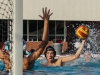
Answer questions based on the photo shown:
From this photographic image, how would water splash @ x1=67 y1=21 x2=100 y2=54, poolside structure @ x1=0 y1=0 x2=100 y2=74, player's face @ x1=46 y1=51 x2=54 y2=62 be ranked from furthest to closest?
poolside structure @ x1=0 y1=0 x2=100 y2=74
water splash @ x1=67 y1=21 x2=100 y2=54
player's face @ x1=46 y1=51 x2=54 y2=62

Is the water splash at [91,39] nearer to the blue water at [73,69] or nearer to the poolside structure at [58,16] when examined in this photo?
the poolside structure at [58,16]

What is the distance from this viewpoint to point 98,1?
11164mm

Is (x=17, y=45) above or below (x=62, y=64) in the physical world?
above

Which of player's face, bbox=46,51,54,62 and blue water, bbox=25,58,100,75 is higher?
player's face, bbox=46,51,54,62

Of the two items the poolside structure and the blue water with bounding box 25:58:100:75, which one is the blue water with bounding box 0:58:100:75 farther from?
the poolside structure

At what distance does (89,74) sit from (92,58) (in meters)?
0.78

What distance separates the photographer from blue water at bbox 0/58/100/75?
8117 millimetres

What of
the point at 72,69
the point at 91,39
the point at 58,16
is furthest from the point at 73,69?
the point at 58,16

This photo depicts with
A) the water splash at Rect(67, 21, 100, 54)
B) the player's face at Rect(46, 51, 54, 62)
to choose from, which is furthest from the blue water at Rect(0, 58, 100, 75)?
the water splash at Rect(67, 21, 100, 54)

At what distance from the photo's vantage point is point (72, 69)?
27.6ft

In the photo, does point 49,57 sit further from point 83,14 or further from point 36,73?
point 83,14

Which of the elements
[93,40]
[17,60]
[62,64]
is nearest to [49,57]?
[62,64]

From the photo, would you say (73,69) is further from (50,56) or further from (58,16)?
(58,16)

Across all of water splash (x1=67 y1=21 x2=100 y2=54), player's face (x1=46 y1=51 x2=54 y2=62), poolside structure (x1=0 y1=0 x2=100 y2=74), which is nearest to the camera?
player's face (x1=46 y1=51 x2=54 y2=62)
